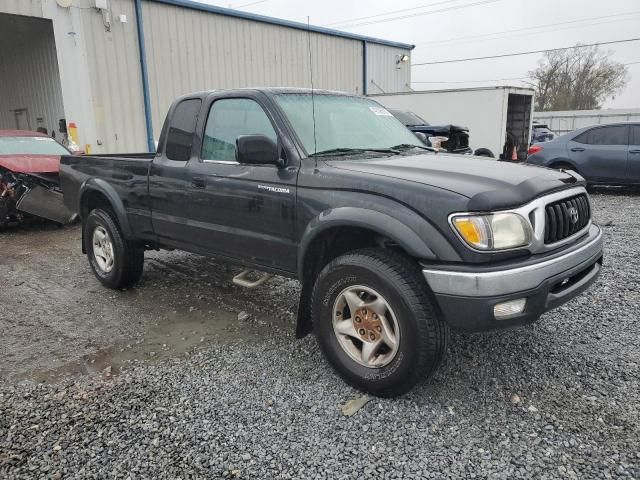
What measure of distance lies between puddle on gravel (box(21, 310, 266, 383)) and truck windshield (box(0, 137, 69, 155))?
5.88 m

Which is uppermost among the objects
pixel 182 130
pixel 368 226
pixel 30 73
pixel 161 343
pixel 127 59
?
pixel 127 59

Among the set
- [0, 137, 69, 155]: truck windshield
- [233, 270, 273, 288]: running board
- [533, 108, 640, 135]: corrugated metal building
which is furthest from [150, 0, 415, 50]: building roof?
[533, 108, 640, 135]: corrugated metal building

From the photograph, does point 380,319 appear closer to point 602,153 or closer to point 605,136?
point 602,153

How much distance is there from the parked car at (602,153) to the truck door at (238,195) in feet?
28.9

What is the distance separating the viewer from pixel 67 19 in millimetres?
10867

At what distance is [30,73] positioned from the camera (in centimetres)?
1374

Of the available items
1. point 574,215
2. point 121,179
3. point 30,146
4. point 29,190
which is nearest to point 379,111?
point 574,215

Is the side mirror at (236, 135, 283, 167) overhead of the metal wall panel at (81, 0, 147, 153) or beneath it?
beneath

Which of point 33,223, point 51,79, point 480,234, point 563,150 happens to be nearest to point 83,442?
point 480,234

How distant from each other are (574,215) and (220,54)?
1255 centimetres

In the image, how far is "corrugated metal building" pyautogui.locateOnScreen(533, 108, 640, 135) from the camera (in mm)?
32156

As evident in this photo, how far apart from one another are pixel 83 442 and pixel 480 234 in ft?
7.61

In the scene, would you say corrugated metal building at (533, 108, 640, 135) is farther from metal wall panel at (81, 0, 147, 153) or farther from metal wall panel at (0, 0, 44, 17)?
metal wall panel at (0, 0, 44, 17)

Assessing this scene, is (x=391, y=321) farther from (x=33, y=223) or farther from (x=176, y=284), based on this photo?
(x=33, y=223)
